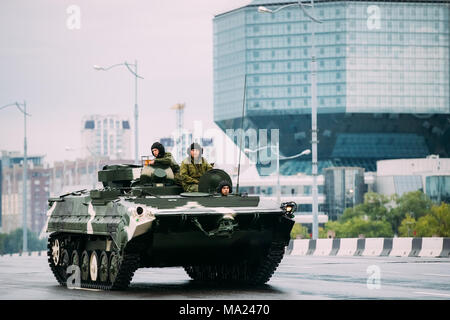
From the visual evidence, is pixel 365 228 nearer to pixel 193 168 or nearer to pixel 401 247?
pixel 401 247

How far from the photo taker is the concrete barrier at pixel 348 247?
139 ft

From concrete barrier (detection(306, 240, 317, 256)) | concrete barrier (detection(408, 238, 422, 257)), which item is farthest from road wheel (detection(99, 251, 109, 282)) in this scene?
concrete barrier (detection(306, 240, 317, 256))

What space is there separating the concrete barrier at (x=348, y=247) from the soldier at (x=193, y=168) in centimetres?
2158

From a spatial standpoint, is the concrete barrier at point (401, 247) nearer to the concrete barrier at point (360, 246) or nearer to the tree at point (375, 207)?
the concrete barrier at point (360, 246)

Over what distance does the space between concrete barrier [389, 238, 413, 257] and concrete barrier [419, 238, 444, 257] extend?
0.91 m

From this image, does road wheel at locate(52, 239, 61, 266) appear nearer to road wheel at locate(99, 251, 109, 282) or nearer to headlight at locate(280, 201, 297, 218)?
road wheel at locate(99, 251, 109, 282)

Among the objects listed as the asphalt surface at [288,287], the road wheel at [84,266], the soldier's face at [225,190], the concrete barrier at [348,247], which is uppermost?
the soldier's face at [225,190]

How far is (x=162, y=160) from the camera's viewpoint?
835 inches

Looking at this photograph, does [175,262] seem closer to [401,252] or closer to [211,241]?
[211,241]

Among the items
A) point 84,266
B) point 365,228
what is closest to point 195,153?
point 84,266

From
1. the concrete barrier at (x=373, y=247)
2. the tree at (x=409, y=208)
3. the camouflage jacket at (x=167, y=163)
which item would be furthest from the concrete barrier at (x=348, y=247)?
the tree at (x=409, y=208)

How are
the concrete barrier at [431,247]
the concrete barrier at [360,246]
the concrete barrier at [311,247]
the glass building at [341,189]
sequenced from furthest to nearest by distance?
the glass building at [341,189]
the concrete barrier at [311,247]
the concrete barrier at [360,246]
the concrete barrier at [431,247]

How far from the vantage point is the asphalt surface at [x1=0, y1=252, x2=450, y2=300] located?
18312 millimetres
